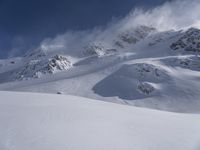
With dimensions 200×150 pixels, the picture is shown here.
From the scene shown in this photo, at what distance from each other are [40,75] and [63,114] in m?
176

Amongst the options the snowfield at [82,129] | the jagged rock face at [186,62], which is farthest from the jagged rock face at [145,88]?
the snowfield at [82,129]

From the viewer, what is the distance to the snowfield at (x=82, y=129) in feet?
48.1

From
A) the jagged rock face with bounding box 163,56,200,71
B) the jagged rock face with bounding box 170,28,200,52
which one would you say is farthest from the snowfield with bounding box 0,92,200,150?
the jagged rock face with bounding box 170,28,200,52

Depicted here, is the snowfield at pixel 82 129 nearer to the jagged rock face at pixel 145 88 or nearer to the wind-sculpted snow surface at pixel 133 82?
the wind-sculpted snow surface at pixel 133 82

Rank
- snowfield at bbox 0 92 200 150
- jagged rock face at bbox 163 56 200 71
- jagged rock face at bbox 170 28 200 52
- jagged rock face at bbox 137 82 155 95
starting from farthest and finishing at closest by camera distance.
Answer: jagged rock face at bbox 170 28 200 52
jagged rock face at bbox 163 56 200 71
jagged rock face at bbox 137 82 155 95
snowfield at bbox 0 92 200 150

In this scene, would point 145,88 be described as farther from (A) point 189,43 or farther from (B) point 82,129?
(B) point 82,129

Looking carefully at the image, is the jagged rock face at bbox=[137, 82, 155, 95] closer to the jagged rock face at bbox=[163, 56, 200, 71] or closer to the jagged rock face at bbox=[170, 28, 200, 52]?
the jagged rock face at bbox=[163, 56, 200, 71]

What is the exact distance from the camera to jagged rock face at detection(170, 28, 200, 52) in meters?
186

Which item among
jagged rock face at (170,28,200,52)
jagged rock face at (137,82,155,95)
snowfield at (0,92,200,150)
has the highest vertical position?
jagged rock face at (170,28,200,52)

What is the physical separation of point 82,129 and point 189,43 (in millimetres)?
181130

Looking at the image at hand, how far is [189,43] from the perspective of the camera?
623 feet

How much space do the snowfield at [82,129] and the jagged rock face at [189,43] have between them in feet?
554

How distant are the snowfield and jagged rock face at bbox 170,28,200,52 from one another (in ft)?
554

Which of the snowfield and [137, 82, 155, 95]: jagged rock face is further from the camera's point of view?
[137, 82, 155, 95]: jagged rock face
